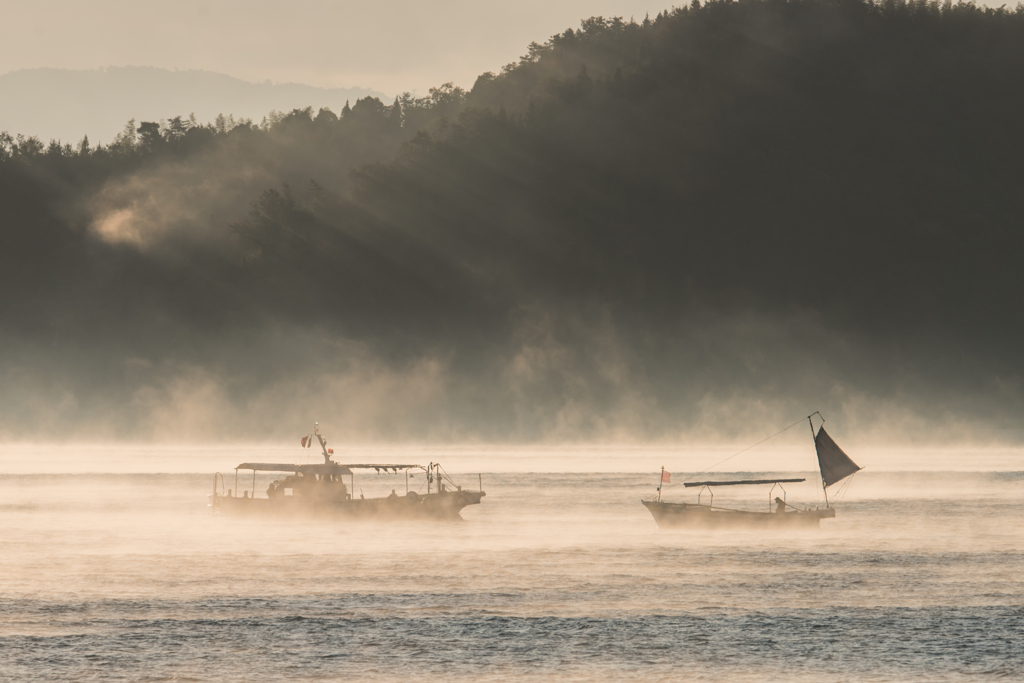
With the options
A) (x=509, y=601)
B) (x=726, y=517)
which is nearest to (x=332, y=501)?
(x=726, y=517)

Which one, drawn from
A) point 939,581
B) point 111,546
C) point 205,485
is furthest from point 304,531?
point 205,485

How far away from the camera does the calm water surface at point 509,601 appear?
48.6 metres

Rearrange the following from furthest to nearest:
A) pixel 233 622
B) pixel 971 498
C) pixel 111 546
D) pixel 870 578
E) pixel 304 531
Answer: pixel 971 498, pixel 304 531, pixel 111 546, pixel 870 578, pixel 233 622

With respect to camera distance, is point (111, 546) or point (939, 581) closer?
point (939, 581)

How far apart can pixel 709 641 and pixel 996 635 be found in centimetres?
1419

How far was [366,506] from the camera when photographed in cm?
10625

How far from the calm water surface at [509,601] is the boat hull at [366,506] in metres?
1.86

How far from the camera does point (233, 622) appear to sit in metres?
58.0

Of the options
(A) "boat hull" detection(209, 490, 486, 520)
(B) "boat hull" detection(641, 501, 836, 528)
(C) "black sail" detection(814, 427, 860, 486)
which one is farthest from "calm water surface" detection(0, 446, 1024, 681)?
(C) "black sail" detection(814, 427, 860, 486)

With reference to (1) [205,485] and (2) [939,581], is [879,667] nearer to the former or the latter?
(2) [939,581]

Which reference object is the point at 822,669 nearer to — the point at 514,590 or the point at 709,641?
the point at 709,641

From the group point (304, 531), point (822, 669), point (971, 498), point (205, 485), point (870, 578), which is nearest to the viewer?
point (822, 669)

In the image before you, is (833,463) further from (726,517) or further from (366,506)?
(366,506)

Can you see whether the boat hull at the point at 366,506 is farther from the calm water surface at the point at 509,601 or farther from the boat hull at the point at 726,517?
the boat hull at the point at 726,517
